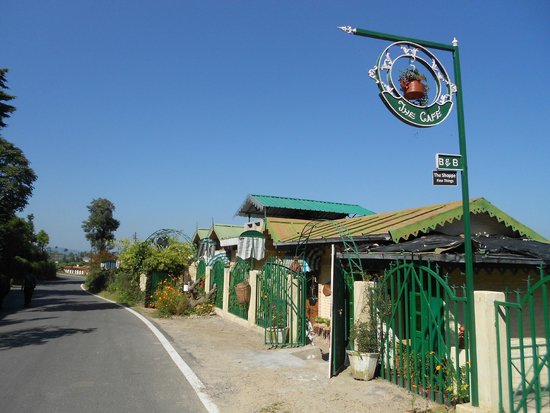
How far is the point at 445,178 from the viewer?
18.0 ft

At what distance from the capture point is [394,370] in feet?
22.3

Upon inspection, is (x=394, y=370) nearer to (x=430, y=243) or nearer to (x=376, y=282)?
(x=376, y=282)

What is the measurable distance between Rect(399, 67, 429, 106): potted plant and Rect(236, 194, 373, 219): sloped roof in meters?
16.6

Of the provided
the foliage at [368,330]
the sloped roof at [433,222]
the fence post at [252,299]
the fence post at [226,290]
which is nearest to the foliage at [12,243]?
the fence post at [226,290]

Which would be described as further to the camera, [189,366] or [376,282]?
[189,366]

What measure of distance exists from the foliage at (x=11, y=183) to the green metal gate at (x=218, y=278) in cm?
1073

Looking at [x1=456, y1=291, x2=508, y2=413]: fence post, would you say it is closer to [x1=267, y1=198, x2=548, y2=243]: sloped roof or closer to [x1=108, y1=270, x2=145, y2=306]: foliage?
[x1=267, y1=198, x2=548, y2=243]: sloped roof

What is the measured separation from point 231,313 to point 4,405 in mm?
10102

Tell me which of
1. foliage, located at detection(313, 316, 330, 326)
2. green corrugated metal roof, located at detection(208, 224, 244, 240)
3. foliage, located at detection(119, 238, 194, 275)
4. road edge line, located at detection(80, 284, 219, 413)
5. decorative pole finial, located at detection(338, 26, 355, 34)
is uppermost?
decorative pole finial, located at detection(338, 26, 355, 34)

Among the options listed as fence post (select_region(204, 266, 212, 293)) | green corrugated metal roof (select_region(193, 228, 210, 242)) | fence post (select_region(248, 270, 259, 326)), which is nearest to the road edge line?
fence post (select_region(248, 270, 259, 326))

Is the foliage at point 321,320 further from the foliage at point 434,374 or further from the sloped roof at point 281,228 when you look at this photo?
the foliage at point 434,374

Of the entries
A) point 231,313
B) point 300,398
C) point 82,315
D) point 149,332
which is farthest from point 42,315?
point 300,398

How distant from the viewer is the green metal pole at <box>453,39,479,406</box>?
5.18m

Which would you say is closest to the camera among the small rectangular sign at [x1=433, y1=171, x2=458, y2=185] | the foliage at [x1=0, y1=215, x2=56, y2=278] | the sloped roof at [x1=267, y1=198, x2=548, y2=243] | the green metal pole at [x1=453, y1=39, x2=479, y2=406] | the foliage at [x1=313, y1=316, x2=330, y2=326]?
the green metal pole at [x1=453, y1=39, x2=479, y2=406]
